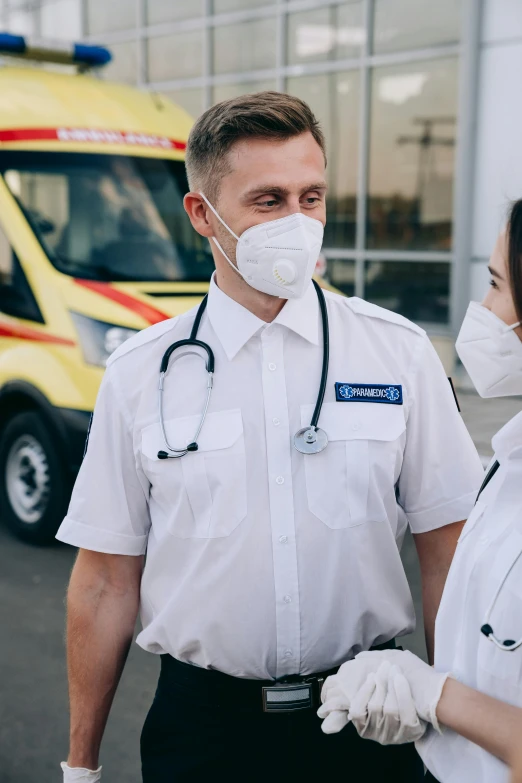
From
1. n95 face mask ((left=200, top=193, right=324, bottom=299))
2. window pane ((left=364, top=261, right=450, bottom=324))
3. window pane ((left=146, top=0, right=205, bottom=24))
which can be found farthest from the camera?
window pane ((left=146, top=0, right=205, bottom=24))

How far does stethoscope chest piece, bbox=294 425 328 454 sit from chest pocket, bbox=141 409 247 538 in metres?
0.13

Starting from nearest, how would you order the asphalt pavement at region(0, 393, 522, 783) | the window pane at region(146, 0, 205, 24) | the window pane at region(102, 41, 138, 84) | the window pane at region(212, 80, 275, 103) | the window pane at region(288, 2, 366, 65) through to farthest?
the asphalt pavement at region(0, 393, 522, 783) → the window pane at region(288, 2, 366, 65) → the window pane at region(212, 80, 275, 103) → the window pane at region(146, 0, 205, 24) → the window pane at region(102, 41, 138, 84)

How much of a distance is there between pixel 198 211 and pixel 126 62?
48.6 feet

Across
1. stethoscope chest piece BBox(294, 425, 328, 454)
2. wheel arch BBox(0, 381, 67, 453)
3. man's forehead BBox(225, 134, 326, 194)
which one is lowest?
wheel arch BBox(0, 381, 67, 453)

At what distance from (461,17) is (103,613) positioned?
1090 cm

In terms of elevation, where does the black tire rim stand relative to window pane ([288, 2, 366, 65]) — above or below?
below

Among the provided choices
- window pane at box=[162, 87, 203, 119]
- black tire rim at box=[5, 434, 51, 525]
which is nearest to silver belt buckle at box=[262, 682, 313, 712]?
black tire rim at box=[5, 434, 51, 525]

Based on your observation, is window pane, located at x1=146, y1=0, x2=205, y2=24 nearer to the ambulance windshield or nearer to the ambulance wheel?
the ambulance windshield

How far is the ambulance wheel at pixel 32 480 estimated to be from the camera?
619 centimetres

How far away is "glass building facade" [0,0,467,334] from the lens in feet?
40.1

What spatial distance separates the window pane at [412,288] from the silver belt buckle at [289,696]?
10500 millimetres

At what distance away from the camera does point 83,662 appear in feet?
7.75

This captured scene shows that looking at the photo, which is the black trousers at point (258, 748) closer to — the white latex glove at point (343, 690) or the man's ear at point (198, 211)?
the white latex glove at point (343, 690)

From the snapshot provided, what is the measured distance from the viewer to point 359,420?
7.32ft
